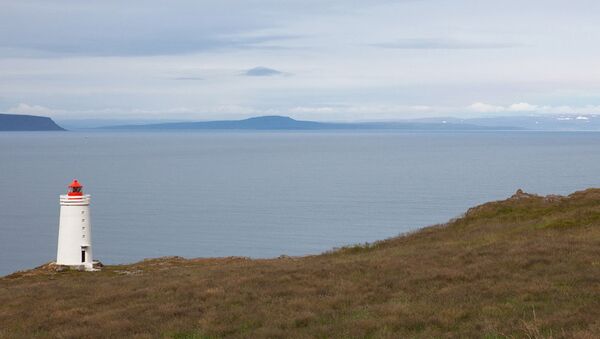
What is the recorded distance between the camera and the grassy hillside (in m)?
16.0

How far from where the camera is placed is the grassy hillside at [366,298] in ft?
52.6

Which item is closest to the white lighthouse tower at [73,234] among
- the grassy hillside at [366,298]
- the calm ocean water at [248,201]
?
the grassy hillside at [366,298]

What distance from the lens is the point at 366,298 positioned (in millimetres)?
19250

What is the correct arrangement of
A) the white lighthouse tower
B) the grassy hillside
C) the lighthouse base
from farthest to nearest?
the white lighthouse tower → the lighthouse base → the grassy hillside

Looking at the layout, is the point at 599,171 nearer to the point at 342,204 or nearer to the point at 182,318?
the point at 342,204

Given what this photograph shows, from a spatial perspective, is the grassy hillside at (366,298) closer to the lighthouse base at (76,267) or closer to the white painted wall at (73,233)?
the lighthouse base at (76,267)

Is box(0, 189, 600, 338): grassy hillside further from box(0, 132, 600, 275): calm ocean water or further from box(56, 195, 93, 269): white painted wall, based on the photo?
box(0, 132, 600, 275): calm ocean water

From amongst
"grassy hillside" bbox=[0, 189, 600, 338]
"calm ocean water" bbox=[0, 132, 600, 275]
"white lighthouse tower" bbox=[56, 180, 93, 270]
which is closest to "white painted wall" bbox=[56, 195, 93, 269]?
"white lighthouse tower" bbox=[56, 180, 93, 270]

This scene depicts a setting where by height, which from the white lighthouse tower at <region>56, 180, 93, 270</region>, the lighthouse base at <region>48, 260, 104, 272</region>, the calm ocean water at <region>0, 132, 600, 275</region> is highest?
the white lighthouse tower at <region>56, 180, 93, 270</region>

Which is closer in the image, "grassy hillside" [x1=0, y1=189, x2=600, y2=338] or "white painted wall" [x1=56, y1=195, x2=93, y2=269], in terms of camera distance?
"grassy hillside" [x1=0, y1=189, x2=600, y2=338]

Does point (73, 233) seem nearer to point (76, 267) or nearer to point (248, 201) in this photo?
point (76, 267)

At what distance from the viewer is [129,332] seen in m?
17.1

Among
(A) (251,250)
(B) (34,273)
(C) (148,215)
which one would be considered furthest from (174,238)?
(B) (34,273)

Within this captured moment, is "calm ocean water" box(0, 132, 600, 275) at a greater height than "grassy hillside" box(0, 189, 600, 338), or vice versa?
"grassy hillside" box(0, 189, 600, 338)
